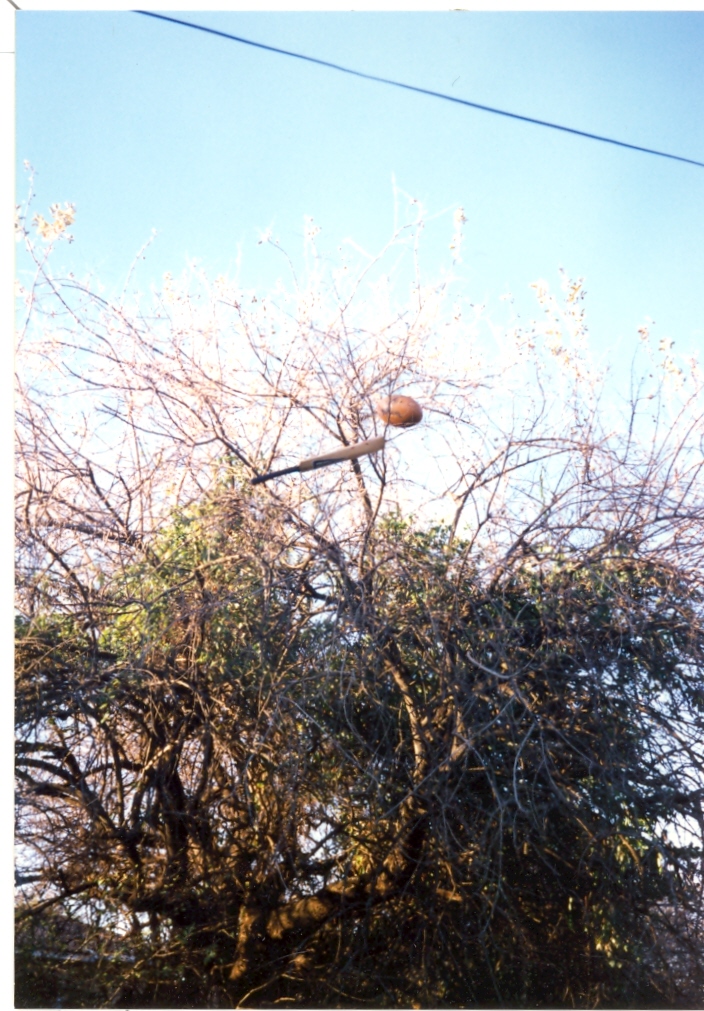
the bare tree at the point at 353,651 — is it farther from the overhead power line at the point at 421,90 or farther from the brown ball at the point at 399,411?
the overhead power line at the point at 421,90

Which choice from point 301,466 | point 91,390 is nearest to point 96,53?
point 91,390

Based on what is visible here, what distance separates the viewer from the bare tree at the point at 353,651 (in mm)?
3041

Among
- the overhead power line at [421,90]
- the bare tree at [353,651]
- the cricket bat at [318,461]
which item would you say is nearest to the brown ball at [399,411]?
the bare tree at [353,651]

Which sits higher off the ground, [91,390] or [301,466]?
[91,390]

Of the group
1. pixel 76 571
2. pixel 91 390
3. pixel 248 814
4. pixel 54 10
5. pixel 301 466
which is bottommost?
pixel 248 814

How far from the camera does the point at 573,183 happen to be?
3.60 metres

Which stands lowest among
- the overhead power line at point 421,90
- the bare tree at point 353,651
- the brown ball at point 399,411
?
the bare tree at point 353,651

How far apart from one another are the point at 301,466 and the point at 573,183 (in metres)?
1.41

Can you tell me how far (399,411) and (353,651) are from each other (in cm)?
86

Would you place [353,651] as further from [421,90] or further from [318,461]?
[421,90]

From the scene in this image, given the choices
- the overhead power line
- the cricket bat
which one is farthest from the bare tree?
the overhead power line

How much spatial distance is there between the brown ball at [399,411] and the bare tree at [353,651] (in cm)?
5

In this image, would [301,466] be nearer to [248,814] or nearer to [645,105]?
[248,814]

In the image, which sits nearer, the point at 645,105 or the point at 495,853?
the point at 495,853
